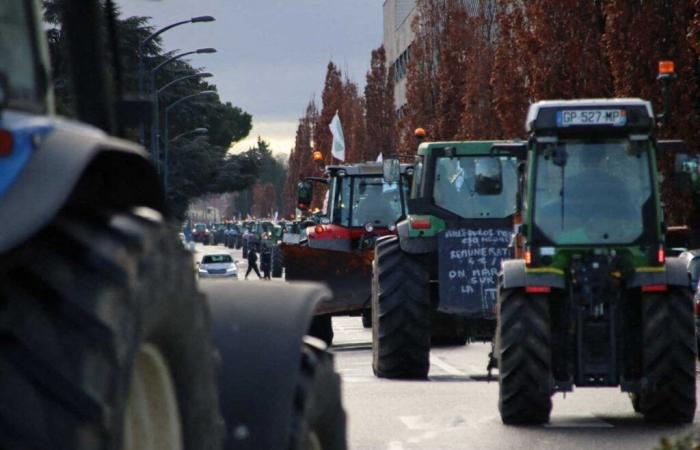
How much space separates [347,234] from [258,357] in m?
24.6

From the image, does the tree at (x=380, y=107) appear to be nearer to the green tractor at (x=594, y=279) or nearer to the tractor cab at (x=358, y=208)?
the tractor cab at (x=358, y=208)

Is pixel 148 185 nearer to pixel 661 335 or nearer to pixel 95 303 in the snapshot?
pixel 95 303

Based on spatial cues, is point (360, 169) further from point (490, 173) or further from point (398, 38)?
point (398, 38)

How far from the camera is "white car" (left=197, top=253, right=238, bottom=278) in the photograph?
6656cm

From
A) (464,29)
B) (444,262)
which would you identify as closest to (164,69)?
(464,29)

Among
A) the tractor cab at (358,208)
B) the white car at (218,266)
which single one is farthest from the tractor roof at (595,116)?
the white car at (218,266)

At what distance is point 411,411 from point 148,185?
11.5 metres

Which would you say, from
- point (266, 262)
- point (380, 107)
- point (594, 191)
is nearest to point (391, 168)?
point (594, 191)

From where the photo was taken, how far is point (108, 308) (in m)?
3.72

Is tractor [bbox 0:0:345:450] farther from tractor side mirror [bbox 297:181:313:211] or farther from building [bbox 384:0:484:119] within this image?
building [bbox 384:0:484:119]

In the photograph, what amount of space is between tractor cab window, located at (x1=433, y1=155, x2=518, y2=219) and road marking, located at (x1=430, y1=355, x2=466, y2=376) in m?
1.89

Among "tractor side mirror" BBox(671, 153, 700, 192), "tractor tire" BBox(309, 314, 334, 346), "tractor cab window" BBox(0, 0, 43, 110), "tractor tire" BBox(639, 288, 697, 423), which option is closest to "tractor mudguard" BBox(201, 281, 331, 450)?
"tractor cab window" BBox(0, 0, 43, 110)

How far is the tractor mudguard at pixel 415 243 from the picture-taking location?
19062 millimetres

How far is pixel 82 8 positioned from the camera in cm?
514
